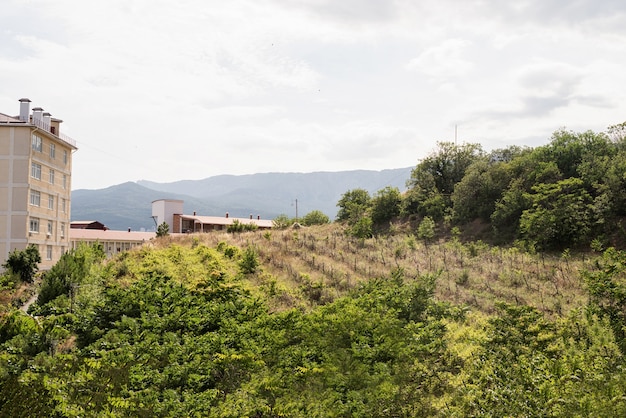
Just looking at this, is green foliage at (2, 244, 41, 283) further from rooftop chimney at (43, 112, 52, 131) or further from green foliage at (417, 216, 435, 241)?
green foliage at (417, 216, 435, 241)

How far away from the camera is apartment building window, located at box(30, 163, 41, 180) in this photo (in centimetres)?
4841

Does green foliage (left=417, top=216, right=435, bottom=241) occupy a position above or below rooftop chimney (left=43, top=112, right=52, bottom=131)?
below

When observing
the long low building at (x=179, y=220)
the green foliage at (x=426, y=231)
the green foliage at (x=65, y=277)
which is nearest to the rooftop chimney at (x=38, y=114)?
the green foliage at (x=65, y=277)

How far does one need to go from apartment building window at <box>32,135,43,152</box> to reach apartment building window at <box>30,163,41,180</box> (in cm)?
146

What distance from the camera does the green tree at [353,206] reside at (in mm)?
47503

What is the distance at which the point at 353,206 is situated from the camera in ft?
158

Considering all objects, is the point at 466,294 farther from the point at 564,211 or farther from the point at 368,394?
the point at 564,211

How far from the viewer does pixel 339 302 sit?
19.9m

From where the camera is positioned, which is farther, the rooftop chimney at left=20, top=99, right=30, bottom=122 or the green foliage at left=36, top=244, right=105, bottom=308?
the rooftop chimney at left=20, top=99, right=30, bottom=122

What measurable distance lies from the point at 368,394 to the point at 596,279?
36.3 feet

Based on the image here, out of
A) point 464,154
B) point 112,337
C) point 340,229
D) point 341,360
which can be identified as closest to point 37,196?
point 340,229

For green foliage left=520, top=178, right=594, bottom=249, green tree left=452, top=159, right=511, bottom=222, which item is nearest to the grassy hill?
green foliage left=520, top=178, right=594, bottom=249

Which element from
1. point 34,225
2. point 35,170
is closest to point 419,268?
point 34,225

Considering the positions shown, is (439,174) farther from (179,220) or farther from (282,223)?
(179,220)
